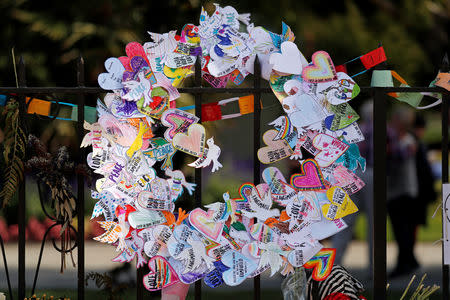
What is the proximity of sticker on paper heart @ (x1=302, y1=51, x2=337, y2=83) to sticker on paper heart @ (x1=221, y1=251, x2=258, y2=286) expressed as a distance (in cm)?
95

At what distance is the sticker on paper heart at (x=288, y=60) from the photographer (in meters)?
2.96

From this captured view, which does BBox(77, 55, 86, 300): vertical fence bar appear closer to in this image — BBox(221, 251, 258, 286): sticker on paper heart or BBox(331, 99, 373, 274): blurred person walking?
BBox(221, 251, 258, 286): sticker on paper heart

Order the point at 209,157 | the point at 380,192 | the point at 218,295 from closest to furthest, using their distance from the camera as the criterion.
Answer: the point at 209,157, the point at 380,192, the point at 218,295

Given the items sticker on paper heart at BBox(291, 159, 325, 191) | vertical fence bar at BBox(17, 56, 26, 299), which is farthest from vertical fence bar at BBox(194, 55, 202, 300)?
vertical fence bar at BBox(17, 56, 26, 299)

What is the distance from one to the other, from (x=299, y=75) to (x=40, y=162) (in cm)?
139

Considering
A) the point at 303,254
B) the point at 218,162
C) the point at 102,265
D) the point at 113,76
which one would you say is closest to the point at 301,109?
the point at 218,162

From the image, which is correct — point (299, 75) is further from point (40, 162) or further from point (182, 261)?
point (40, 162)

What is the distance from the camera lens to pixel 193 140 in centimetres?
297

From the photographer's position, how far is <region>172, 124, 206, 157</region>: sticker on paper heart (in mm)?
2957

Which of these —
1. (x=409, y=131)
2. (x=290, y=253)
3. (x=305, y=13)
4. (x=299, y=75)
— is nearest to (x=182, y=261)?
(x=290, y=253)

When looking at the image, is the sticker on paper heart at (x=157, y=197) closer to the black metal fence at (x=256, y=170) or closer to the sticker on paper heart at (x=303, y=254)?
the black metal fence at (x=256, y=170)

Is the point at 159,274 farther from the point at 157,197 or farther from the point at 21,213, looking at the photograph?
the point at 21,213

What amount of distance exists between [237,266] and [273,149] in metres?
0.61

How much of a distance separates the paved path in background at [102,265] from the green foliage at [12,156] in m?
1.87
